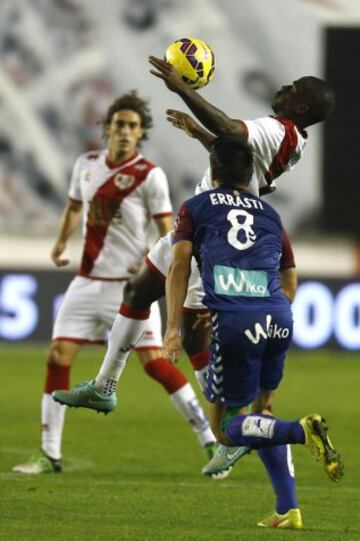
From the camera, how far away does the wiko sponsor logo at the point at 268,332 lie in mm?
7629

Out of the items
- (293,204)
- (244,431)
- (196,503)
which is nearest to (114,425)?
(196,503)

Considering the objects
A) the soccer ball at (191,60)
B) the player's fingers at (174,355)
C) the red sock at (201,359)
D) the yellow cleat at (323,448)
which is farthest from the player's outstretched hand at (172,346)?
the red sock at (201,359)

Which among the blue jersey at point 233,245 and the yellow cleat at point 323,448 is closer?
the yellow cleat at point 323,448

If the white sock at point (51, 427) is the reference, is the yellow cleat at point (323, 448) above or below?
above

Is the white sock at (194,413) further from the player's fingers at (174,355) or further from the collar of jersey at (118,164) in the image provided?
the player's fingers at (174,355)

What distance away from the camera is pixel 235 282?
7.68 metres

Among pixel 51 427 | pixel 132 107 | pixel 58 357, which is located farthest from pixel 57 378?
pixel 132 107

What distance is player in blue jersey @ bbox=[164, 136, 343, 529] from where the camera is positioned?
7.63 m

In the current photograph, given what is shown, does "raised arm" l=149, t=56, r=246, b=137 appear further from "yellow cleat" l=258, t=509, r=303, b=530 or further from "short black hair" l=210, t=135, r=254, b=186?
"yellow cleat" l=258, t=509, r=303, b=530

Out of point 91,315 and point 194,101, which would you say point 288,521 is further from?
point 91,315

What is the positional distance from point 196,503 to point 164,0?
50.0ft

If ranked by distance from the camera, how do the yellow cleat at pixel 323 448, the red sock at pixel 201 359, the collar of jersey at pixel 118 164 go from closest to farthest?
the yellow cleat at pixel 323 448 < the red sock at pixel 201 359 < the collar of jersey at pixel 118 164

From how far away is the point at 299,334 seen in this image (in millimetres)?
19844

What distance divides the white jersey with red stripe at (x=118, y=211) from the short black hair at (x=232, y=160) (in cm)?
272
